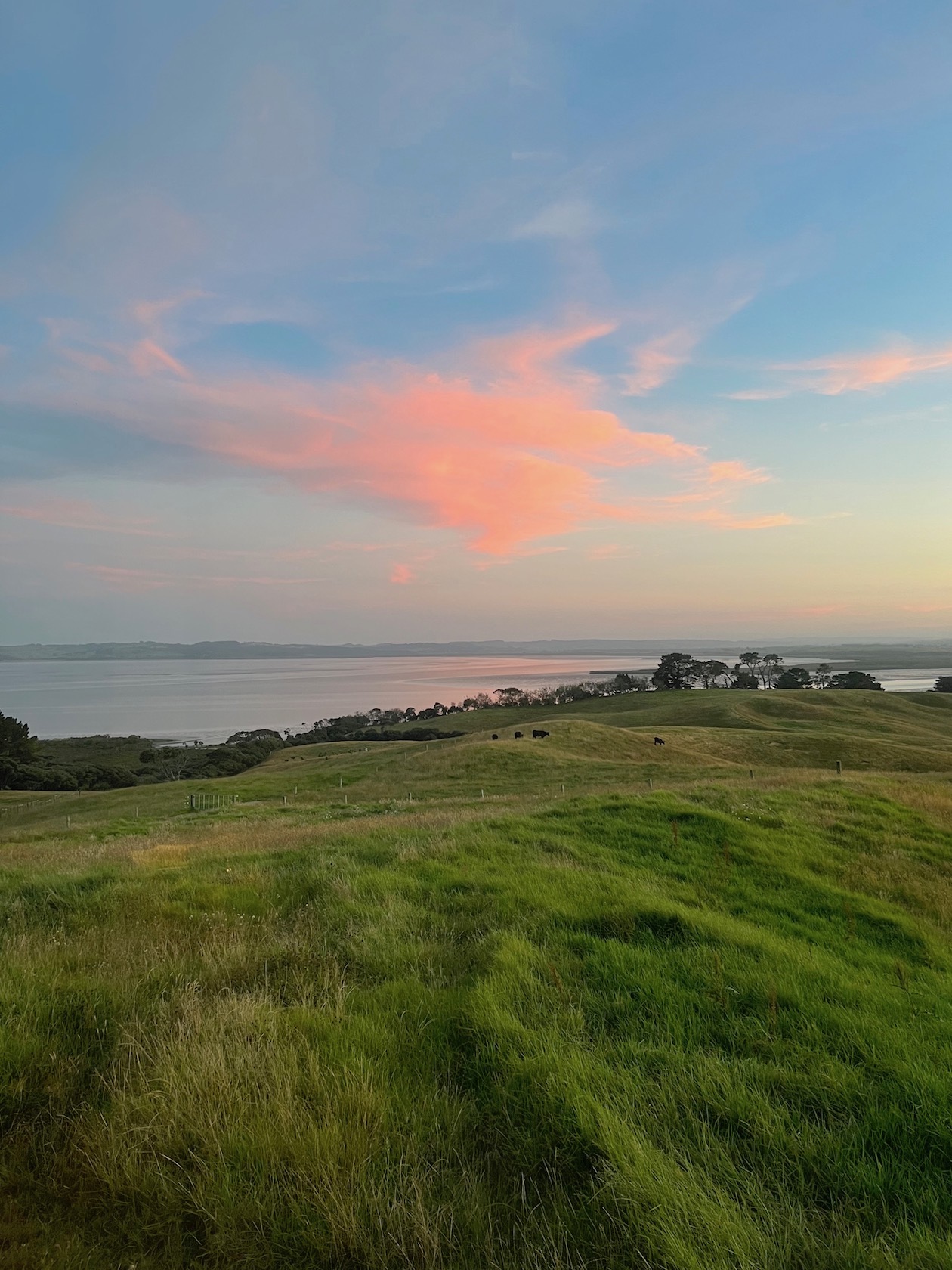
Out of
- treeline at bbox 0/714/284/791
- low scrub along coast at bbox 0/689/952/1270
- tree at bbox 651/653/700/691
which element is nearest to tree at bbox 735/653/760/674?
tree at bbox 651/653/700/691

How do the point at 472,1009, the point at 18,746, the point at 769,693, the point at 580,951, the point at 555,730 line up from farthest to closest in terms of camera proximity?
the point at 769,693, the point at 18,746, the point at 555,730, the point at 580,951, the point at 472,1009

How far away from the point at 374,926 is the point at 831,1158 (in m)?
4.02

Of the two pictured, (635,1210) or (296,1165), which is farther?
(296,1165)

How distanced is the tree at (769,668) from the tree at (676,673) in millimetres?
25321

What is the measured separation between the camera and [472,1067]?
3.89 m

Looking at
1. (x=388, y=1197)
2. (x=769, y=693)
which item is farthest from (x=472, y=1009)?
(x=769, y=693)

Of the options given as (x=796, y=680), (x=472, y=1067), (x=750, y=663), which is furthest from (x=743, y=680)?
(x=472, y=1067)

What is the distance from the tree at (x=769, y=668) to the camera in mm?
144500

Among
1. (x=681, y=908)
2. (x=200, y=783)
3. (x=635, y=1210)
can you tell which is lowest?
(x=200, y=783)

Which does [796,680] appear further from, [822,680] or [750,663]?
[750,663]

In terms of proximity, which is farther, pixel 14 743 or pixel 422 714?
pixel 422 714

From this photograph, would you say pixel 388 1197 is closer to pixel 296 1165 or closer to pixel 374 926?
pixel 296 1165

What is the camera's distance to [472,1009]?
434 cm

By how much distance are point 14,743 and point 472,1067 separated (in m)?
88.7
